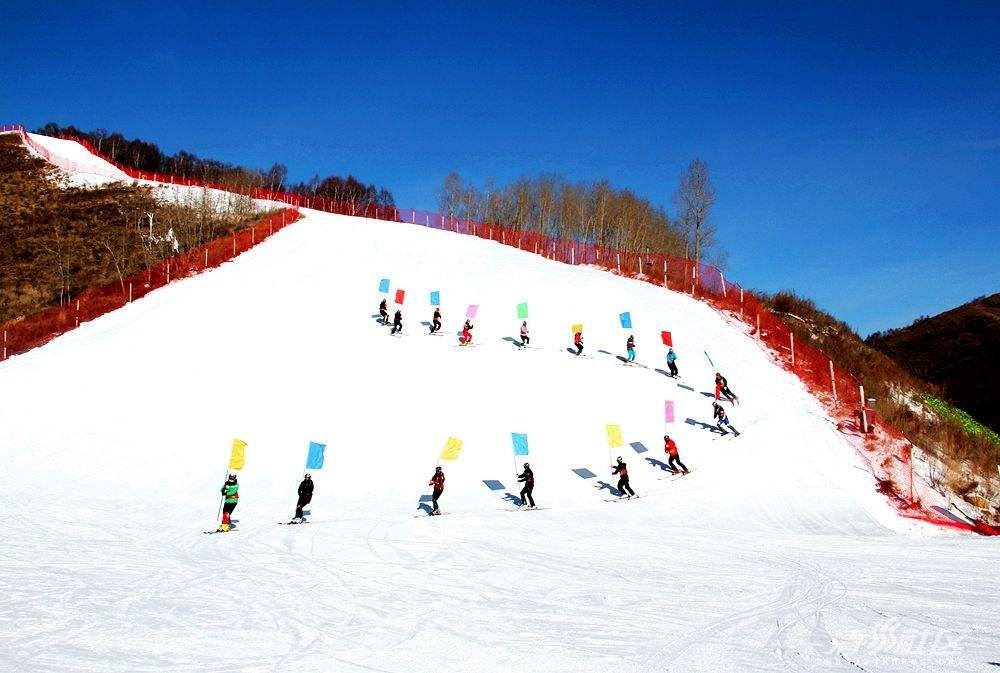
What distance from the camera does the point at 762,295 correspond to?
124ft

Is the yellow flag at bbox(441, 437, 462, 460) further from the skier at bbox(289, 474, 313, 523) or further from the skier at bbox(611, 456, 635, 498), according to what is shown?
the skier at bbox(611, 456, 635, 498)

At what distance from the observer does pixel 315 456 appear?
741 inches

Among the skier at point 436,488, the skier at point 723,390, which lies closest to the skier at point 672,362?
the skier at point 723,390

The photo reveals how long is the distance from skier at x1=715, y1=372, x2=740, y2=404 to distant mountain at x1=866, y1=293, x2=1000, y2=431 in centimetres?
3196

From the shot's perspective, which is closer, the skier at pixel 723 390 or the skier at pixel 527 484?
the skier at pixel 527 484

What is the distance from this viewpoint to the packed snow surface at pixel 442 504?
7.21m

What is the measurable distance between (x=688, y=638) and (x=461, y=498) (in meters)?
12.1

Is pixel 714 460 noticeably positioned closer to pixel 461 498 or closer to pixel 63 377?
pixel 461 498

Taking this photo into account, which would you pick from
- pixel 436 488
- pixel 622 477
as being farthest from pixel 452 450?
pixel 622 477

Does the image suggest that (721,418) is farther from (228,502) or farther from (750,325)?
(228,502)

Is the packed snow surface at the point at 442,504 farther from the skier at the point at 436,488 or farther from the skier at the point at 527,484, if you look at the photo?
the skier at the point at 527,484

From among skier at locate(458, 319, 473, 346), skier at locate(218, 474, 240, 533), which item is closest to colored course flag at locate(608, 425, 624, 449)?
skier at locate(458, 319, 473, 346)

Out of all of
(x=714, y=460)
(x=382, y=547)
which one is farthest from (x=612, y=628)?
(x=714, y=460)

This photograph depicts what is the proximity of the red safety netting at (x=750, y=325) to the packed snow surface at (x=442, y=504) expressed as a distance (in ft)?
3.06
